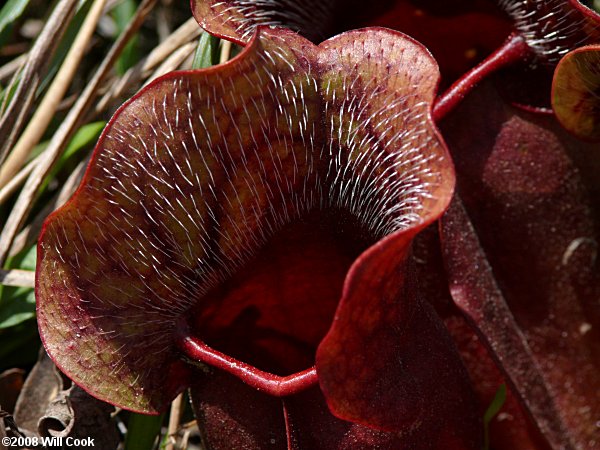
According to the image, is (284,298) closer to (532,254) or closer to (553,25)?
(532,254)

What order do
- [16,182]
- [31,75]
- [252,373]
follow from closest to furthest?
1. [252,373]
2. [31,75]
3. [16,182]

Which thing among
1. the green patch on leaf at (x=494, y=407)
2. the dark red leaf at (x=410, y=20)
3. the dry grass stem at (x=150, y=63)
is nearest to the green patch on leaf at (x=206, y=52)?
the dark red leaf at (x=410, y=20)

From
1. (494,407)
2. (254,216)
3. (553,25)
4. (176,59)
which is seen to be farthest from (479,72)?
(176,59)

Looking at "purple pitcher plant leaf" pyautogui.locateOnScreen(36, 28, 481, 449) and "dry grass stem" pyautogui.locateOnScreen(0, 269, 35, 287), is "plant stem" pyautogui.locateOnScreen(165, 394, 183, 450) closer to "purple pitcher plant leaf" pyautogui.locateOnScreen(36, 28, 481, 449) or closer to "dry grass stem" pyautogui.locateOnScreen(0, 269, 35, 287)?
"purple pitcher plant leaf" pyautogui.locateOnScreen(36, 28, 481, 449)

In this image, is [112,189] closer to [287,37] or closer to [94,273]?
[94,273]

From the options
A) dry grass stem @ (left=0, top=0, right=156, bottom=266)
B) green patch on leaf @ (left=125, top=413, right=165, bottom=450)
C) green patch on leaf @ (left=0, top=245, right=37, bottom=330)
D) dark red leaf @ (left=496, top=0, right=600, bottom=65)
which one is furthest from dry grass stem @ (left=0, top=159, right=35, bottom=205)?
dark red leaf @ (left=496, top=0, right=600, bottom=65)

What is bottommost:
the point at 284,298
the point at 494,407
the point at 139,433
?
the point at 494,407

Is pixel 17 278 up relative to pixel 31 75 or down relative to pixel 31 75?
down

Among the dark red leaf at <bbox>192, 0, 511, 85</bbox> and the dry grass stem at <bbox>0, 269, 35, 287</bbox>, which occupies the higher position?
the dark red leaf at <bbox>192, 0, 511, 85</bbox>
